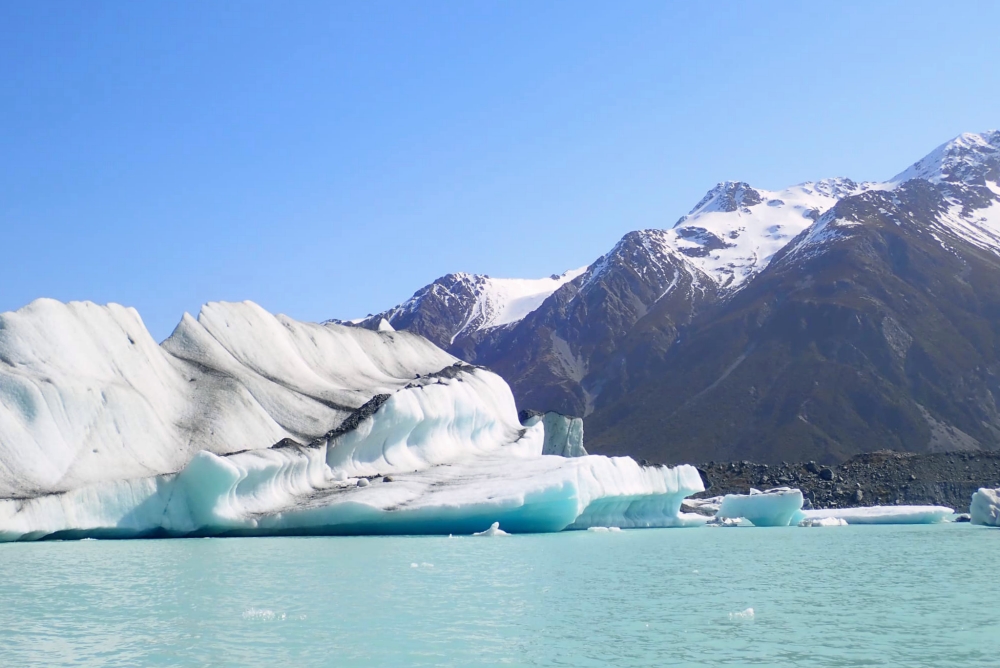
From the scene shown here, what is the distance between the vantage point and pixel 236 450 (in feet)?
93.6

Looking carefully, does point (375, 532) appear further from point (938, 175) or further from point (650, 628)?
point (938, 175)

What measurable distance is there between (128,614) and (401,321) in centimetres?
17296

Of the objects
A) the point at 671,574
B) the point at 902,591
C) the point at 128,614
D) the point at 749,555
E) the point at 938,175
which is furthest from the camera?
the point at 938,175

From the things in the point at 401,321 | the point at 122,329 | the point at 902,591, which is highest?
the point at 401,321

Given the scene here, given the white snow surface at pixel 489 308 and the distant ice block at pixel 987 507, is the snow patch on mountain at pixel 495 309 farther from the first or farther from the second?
the distant ice block at pixel 987 507

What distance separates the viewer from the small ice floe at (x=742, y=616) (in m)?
12.2

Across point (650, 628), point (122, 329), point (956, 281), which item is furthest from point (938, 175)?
point (650, 628)

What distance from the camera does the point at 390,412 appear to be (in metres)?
29.6

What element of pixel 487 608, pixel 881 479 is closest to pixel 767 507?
pixel 881 479

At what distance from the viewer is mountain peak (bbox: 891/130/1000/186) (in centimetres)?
15625

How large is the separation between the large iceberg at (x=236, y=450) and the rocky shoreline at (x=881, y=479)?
24.8 m

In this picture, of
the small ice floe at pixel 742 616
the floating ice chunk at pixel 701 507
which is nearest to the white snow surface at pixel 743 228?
the floating ice chunk at pixel 701 507

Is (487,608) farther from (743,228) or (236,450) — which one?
(743,228)

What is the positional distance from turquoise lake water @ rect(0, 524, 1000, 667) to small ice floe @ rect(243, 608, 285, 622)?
0.03 m
